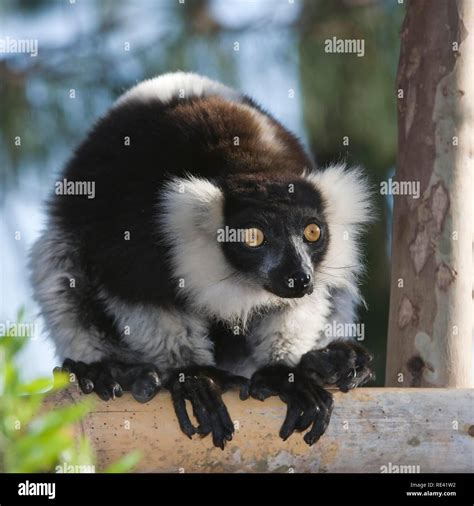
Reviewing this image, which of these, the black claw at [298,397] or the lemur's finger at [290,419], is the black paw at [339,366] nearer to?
the black claw at [298,397]

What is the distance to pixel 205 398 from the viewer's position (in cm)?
414

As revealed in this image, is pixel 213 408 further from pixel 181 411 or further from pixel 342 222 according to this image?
pixel 342 222

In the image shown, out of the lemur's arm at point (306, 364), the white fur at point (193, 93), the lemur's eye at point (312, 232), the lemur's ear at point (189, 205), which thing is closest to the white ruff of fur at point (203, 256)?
the lemur's ear at point (189, 205)

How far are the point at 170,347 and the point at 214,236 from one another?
2.17 ft

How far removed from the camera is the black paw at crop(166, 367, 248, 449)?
157 inches

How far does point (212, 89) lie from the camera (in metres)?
5.32

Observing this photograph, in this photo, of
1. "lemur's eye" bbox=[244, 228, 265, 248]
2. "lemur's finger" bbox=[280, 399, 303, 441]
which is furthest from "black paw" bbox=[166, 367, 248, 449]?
"lemur's eye" bbox=[244, 228, 265, 248]

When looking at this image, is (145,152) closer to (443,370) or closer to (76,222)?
(76,222)

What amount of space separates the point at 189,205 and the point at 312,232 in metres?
0.67

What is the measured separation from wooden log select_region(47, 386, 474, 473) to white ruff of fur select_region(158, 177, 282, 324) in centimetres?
78

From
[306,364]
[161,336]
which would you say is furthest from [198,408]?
[306,364]

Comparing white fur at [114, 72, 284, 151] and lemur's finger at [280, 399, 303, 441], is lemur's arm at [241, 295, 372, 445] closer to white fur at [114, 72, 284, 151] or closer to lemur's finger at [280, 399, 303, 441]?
lemur's finger at [280, 399, 303, 441]

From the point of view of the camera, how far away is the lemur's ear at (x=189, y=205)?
4539 mm
